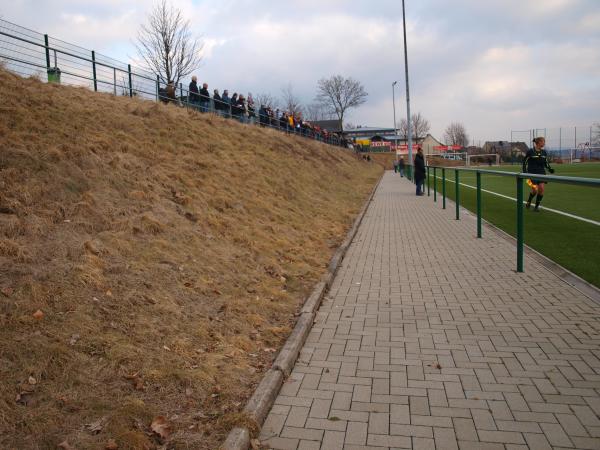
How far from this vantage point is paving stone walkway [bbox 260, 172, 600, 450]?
319 centimetres

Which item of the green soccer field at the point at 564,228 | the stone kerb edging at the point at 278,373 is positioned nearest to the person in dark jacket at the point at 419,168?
the green soccer field at the point at 564,228

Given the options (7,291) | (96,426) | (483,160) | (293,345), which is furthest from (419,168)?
(483,160)

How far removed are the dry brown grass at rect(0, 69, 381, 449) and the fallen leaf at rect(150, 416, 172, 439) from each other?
0.04 meters

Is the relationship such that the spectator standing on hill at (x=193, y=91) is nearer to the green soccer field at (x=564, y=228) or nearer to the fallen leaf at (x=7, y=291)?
the green soccer field at (x=564, y=228)

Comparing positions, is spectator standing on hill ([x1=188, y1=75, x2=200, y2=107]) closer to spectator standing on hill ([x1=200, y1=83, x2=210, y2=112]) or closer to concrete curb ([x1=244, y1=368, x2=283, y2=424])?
spectator standing on hill ([x1=200, y1=83, x2=210, y2=112])

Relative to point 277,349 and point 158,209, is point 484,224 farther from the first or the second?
point 277,349

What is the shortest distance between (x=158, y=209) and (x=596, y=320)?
5226 millimetres

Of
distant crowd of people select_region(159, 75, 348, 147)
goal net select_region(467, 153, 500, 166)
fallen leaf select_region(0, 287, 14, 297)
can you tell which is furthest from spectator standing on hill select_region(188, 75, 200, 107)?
goal net select_region(467, 153, 500, 166)

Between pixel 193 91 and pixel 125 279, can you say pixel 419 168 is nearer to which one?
pixel 193 91

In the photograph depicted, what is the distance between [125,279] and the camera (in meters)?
4.86

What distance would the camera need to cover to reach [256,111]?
2786 centimetres

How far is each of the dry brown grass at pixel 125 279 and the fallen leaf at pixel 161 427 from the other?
0.12 feet

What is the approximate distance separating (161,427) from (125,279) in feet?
6.66

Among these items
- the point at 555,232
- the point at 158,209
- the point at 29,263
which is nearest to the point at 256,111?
the point at 555,232
